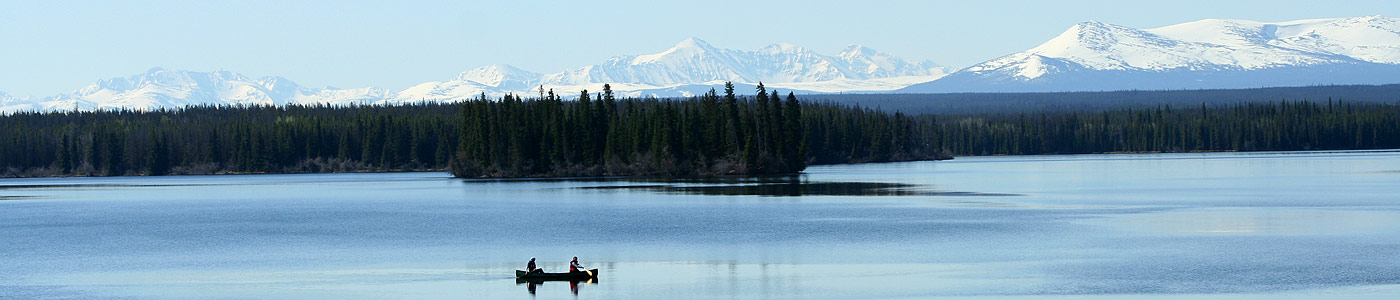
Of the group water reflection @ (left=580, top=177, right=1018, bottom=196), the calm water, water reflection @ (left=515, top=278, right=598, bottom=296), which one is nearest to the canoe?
water reflection @ (left=515, top=278, right=598, bottom=296)

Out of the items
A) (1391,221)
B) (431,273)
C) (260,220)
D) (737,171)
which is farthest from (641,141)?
(431,273)

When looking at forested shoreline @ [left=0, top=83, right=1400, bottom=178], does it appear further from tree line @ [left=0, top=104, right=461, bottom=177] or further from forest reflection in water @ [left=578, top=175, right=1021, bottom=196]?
forest reflection in water @ [left=578, top=175, right=1021, bottom=196]

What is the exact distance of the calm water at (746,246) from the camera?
35.0 metres

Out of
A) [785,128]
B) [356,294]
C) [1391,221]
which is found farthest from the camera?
[785,128]

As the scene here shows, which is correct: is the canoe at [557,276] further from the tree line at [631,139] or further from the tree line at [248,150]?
the tree line at [248,150]

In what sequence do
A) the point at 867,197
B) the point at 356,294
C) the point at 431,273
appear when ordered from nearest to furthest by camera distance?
the point at 356,294
the point at 431,273
the point at 867,197

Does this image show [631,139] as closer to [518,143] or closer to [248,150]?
[518,143]

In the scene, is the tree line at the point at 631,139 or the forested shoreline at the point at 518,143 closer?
the tree line at the point at 631,139

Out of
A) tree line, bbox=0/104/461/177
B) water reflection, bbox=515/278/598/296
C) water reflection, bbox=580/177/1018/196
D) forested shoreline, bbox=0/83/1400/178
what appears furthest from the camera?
tree line, bbox=0/104/461/177

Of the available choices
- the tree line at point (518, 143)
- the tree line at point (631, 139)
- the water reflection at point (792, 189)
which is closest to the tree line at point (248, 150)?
the tree line at point (518, 143)

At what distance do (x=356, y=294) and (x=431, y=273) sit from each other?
180 inches

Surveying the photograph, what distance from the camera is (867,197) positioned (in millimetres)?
75688

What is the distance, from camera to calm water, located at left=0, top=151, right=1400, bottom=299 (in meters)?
35.0

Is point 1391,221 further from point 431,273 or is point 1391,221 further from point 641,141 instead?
point 641,141
